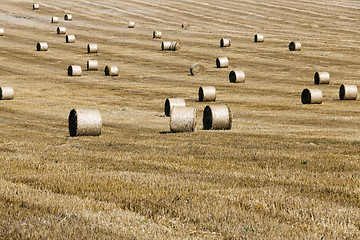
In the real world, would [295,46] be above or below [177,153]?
above

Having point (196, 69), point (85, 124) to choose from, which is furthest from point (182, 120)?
point (196, 69)

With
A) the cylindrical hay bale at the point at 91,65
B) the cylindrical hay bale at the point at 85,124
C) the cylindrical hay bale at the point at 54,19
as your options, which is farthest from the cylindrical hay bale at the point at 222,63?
the cylindrical hay bale at the point at 54,19

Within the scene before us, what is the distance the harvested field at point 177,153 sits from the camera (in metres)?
Result: 7.61

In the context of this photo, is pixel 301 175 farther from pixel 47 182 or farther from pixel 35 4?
pixel 35 4

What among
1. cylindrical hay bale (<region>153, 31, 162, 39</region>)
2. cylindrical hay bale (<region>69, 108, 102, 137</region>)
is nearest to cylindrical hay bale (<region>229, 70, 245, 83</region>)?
cylindrical hay bale (<region>69, 108, 102, 137</region>)

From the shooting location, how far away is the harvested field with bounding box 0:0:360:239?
7.61 metres

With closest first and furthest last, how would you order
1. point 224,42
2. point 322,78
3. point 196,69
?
point 322,78 < point 196,69 < point 224,42

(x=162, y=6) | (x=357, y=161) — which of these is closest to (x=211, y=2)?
(x=162, y=6)

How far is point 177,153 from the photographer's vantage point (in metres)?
13.8

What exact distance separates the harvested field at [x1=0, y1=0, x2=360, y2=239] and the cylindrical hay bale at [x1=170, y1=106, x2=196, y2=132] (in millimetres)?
420

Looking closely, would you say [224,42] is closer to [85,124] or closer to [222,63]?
[222,63]

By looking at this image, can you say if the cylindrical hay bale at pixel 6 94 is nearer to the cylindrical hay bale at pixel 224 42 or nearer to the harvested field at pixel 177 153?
the harvested field at pixel 177 153

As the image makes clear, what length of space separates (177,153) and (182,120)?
4962 mm

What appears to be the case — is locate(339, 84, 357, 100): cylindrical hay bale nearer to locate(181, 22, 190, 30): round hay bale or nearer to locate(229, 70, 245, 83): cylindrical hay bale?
locate(229, 70, 245, 83): cylindrical hay bale
